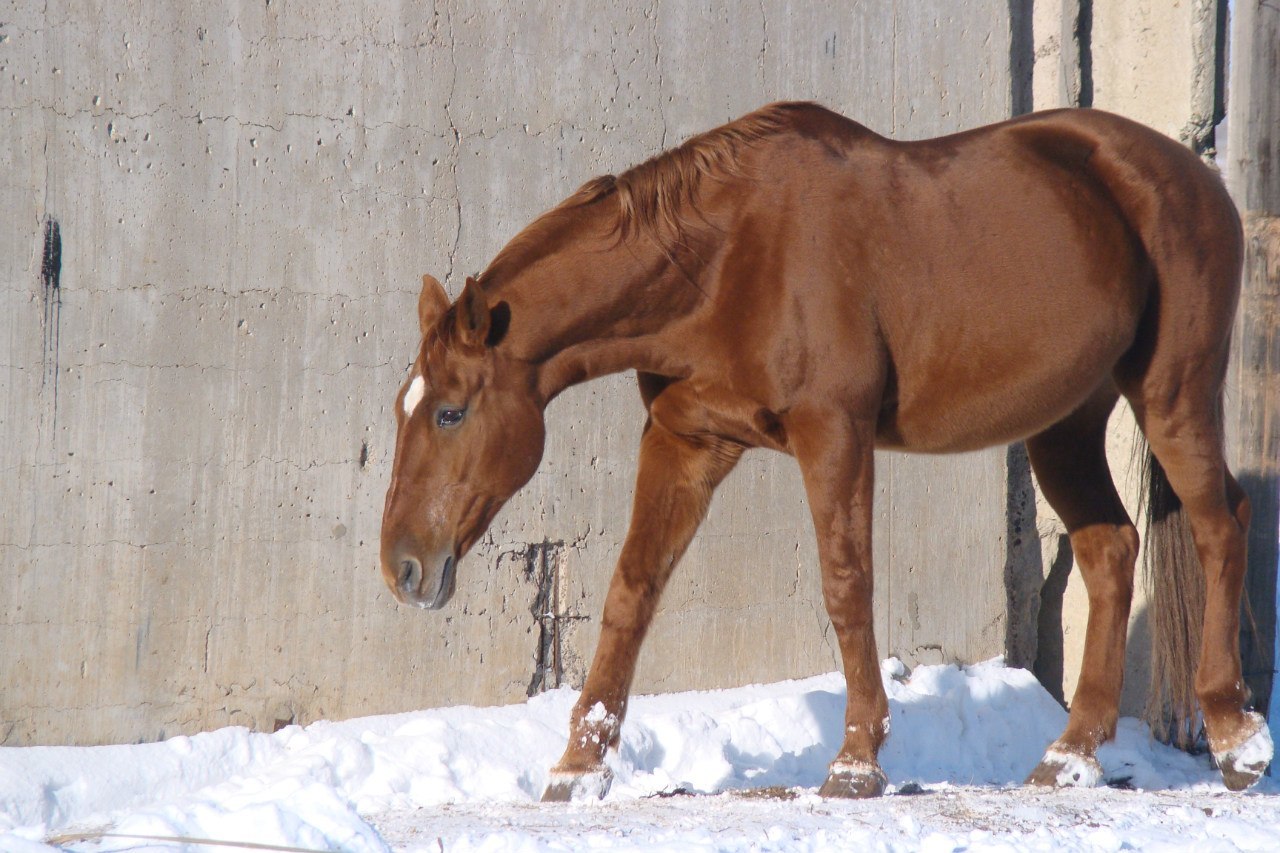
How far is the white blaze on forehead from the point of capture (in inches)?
133

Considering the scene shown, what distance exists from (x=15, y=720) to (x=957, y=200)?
3.34 metres

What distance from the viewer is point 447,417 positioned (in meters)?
3.39

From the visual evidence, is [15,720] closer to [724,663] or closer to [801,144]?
[724,663]

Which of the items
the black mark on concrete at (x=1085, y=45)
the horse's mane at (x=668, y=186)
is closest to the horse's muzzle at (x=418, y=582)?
the horse's mane at (x=668, y=186)

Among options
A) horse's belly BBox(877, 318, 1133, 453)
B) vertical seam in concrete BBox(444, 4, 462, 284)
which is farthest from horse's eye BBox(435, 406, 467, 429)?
vertical seam in concrete BBox(444, 4, 462, 284)

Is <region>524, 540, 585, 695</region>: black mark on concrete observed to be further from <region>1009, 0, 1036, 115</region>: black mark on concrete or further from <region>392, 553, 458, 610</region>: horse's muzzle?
<region>1009, 0, 1036, 115</region>: black mark on concrete

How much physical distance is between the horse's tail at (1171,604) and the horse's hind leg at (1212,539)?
267 mm

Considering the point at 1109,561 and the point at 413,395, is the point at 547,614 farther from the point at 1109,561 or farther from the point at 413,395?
the point at 1109,561

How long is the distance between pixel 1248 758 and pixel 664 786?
188 centimetres

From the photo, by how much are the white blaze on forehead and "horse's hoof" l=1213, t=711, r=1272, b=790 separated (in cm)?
275

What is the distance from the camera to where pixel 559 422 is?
498 cm

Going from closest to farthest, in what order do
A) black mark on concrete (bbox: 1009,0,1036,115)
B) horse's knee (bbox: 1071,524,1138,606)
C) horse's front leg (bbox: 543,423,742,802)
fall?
horse's front leg (bbox: 543,423,742,802)
horse's knee (bbox: 1071,524,1138,606)
black mark on concrete (bbox: 1009,0,1036,115)

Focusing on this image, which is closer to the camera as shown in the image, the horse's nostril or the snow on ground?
the snow on ground

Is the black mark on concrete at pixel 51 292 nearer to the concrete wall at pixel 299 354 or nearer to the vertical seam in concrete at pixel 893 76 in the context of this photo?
the concrete wall at pixel 299 354
